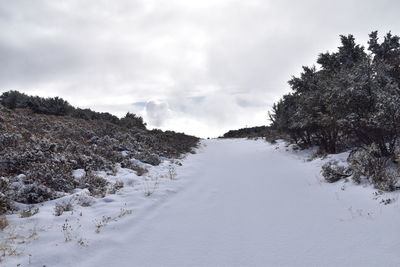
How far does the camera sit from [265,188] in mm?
7941

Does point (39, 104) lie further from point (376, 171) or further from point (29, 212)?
point (376, 171)

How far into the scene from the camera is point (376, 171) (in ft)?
21.5

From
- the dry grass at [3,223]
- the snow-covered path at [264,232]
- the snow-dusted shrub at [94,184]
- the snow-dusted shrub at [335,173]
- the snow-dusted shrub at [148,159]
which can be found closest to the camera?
the snow-covered path at [264,232]

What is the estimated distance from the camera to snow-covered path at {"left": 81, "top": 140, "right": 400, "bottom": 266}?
3727mm

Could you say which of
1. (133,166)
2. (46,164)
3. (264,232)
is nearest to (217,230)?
(264,232)

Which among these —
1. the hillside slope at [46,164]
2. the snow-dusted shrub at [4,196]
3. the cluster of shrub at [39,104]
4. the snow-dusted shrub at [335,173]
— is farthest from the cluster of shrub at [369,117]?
the cluster of shrub at [39,104]

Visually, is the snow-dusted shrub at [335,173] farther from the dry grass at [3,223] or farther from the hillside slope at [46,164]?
the dry grass at [3,223]

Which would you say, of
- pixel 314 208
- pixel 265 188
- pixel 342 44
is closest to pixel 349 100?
pixel 265 188

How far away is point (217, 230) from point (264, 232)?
2.61 feet

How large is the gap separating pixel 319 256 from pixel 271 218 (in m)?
1.66

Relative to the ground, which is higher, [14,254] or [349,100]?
[349,100]

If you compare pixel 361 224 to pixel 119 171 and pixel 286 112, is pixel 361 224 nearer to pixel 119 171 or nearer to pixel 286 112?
pixel 119 171

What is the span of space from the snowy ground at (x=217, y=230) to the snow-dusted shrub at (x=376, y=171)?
11.7 inches

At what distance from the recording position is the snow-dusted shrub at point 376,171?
5967mm
